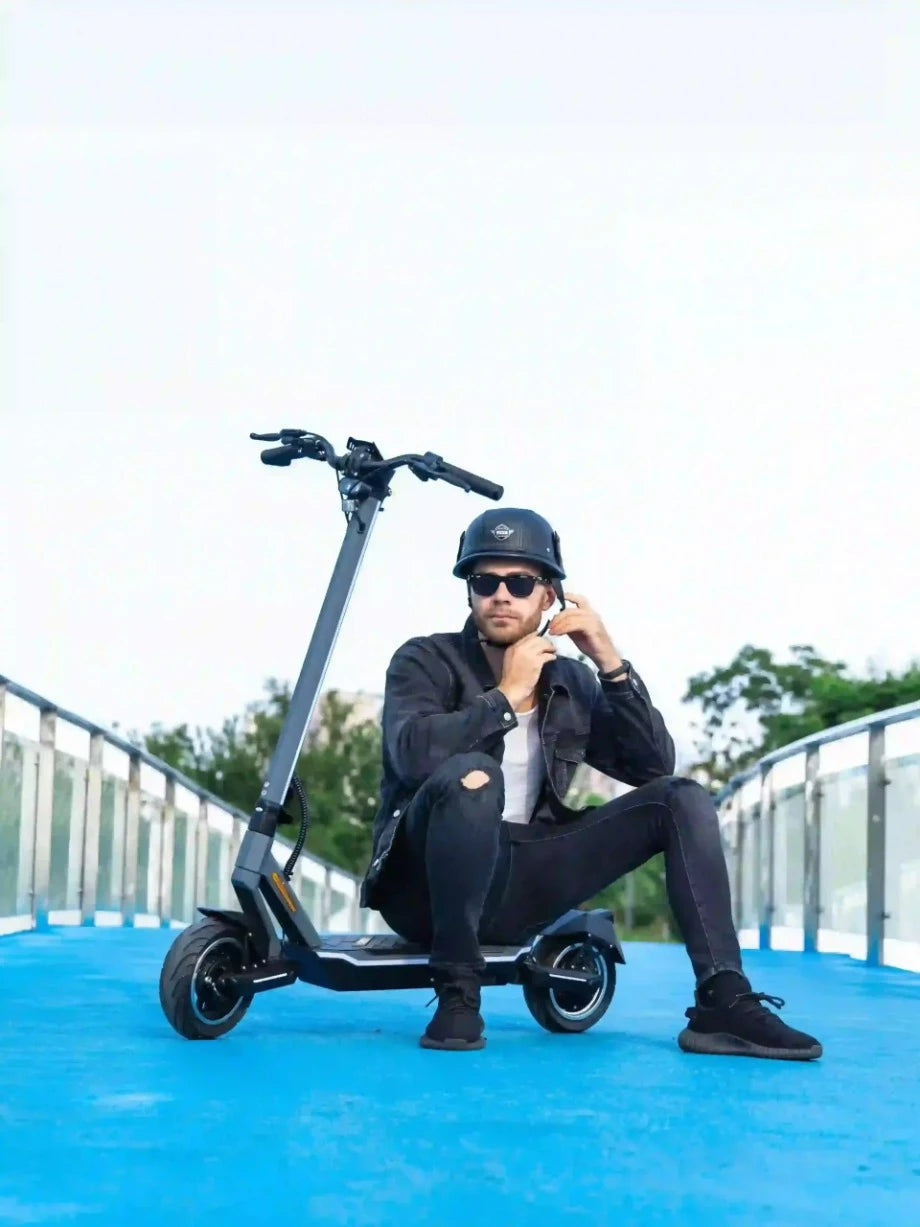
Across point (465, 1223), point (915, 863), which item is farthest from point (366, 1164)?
point (915, 863)

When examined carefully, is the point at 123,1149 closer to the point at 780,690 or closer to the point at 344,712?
the point at 780,690

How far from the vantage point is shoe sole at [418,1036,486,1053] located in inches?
156

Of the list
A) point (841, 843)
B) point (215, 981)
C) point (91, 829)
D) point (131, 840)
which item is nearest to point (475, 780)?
point (215, 981)

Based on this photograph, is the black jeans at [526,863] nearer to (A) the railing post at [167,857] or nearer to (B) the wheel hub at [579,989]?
(B) the wheel hub at [579,989]

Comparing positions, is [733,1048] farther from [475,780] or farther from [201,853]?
[201,853]

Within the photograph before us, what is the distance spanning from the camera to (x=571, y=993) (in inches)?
177

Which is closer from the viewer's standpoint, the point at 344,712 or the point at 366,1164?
the point at 366,1164

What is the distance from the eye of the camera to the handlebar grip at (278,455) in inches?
175

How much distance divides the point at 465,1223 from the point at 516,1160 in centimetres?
43

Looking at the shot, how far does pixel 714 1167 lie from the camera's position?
2.65 metres

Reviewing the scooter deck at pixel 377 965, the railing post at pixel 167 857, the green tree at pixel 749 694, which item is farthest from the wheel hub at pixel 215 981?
the green tree at pixel 749 694

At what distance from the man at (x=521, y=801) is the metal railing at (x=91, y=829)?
3671 mm

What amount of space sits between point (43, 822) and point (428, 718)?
267 inches

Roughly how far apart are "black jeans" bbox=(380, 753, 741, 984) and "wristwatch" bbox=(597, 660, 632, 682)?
0.26m
